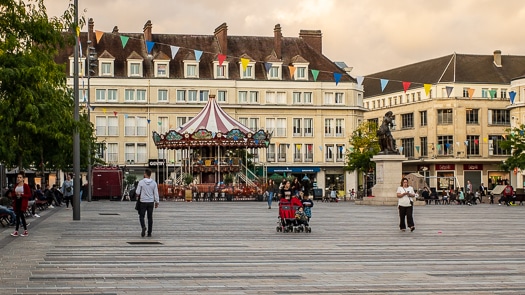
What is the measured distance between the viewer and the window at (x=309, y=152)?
96438 mm

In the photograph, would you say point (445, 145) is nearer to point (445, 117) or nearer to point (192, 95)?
point (445, 117)

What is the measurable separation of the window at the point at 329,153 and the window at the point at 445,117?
1682cm

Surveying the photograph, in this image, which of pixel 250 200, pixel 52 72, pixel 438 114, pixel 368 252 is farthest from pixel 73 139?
pixel 438 114

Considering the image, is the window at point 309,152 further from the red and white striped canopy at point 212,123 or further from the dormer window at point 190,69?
the red and white striped canopy at point 212,123

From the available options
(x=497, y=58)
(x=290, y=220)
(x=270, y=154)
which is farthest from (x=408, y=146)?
(x=290, y=220)

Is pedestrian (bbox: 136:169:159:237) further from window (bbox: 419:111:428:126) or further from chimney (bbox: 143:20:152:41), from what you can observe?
window (bbox: 419:111:428:126)

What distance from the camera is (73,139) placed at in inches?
1297

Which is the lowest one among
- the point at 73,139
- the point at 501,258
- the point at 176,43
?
the point at 501,258

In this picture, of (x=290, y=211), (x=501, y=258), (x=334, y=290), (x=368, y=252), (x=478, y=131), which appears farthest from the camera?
(x=478, y=131)

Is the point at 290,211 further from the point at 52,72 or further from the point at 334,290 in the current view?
the point at 334,290

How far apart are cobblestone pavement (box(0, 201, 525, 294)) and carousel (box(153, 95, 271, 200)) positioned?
37.9 metres

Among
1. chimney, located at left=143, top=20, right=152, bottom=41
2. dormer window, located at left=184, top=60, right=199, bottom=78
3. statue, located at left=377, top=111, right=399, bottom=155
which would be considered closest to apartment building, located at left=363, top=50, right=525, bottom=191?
dormer window, located at left=184, top=60, right=199, bottom=78

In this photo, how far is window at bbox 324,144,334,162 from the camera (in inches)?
3819

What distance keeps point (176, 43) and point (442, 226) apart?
66.4 meters
